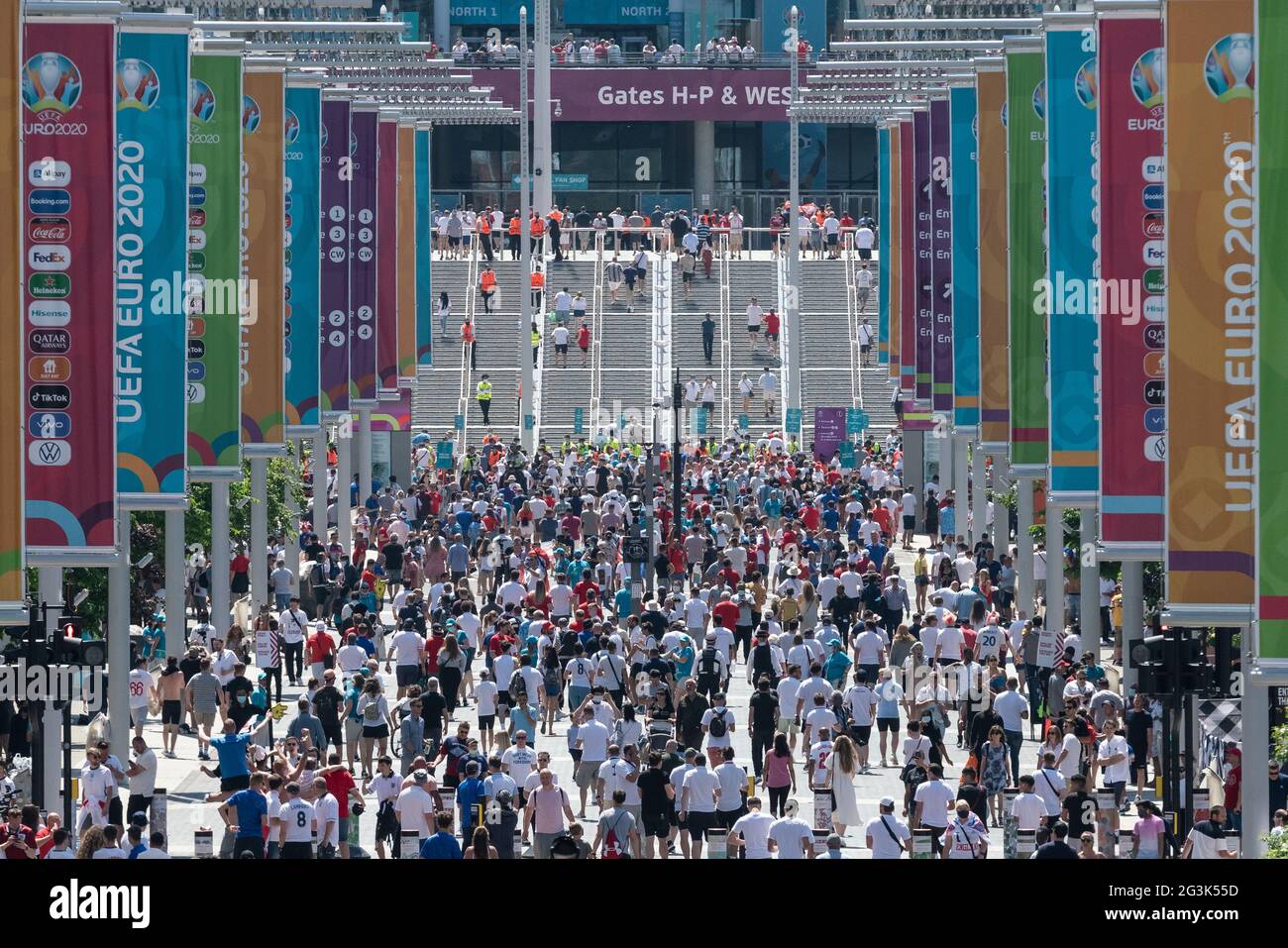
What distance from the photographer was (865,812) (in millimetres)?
21672

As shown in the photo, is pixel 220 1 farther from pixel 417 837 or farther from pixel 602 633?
pixel 417 837

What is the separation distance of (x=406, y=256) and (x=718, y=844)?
99.0ft

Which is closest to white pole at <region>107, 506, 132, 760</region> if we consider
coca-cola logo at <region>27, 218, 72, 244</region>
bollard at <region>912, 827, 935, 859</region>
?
coca-cola logo at <region>27, 218, 72, 244</region>

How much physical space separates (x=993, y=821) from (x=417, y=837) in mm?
5368

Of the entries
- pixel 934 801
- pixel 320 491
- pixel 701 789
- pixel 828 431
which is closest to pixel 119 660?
pixel 701 789

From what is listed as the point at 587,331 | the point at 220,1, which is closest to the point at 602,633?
the point at 220,1

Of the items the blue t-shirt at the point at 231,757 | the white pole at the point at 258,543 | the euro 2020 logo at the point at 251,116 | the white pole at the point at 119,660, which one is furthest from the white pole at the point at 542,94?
the blue t-shirt at the point at 231,757

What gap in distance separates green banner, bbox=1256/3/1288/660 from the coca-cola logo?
348 inches

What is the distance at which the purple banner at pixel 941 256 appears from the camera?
37.1 meters

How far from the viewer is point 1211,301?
53.4 ft

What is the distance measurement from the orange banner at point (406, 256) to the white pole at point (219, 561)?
13.7 m

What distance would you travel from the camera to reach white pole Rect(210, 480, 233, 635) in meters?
29.7

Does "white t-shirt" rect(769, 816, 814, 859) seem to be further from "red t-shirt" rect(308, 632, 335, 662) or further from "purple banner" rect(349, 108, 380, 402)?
"purple banner" rect(349, 108, 380, 402)

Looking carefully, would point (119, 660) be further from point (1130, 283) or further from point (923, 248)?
point (923, 248)
